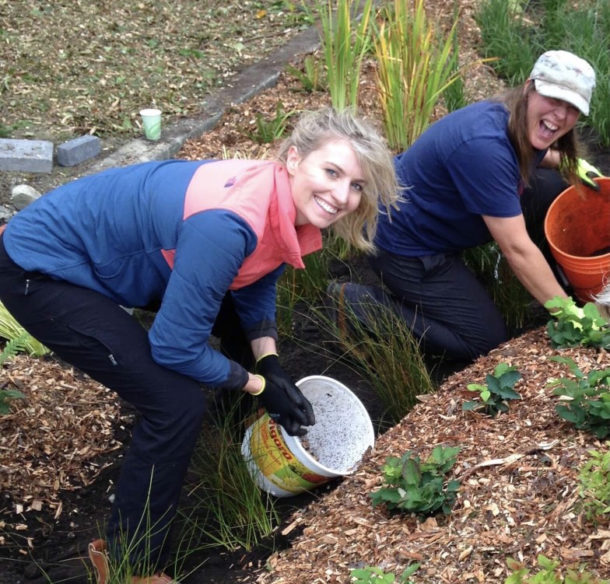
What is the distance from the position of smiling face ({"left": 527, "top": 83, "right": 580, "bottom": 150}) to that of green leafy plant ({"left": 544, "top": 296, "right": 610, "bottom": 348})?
0.59 meters

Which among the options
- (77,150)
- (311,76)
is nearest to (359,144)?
(77,150)

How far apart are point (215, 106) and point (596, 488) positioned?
3978 mm

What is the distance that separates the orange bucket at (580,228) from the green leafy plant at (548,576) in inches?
63.4

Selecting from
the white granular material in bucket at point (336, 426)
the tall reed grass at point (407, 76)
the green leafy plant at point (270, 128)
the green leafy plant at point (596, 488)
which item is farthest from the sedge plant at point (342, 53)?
the green leafy plant at point (596, 488)

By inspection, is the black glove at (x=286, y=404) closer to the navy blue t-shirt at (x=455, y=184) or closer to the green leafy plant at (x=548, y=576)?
the navy blue t-shirt at (x=455, y=184)

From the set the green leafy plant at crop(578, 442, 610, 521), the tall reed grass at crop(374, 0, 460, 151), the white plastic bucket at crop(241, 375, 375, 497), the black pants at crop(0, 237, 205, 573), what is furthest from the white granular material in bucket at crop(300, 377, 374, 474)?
the tall reed grass at crop(374, 0, 460, 151)

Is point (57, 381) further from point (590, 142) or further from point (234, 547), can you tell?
point (590, 142)

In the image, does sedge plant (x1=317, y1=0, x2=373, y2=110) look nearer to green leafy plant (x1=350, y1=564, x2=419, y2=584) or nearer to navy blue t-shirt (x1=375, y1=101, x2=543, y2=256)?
navy blue t-shirt (x1=375, y1=101, x2=543, y2=256)

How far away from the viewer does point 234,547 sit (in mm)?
3020

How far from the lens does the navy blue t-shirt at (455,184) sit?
131 inches

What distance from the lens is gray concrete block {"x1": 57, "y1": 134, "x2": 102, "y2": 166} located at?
16.4 ft

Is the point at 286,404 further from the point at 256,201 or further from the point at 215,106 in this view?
the point at 215,106

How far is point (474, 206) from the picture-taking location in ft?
11.3

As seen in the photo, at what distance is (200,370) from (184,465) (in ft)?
1.03
